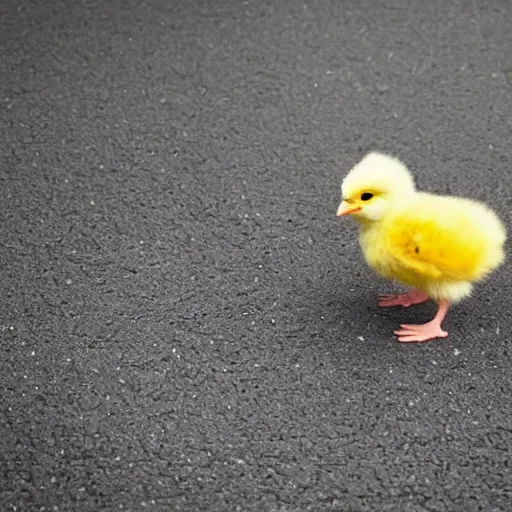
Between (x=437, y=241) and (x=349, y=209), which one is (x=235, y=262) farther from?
(x=437, y=241)

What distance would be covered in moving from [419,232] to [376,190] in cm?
13

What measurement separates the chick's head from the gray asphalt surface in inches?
13.3

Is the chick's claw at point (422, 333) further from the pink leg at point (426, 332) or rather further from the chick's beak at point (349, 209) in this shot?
the chick's beak at point (349, 209)

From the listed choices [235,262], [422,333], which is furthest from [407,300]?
[235,262]

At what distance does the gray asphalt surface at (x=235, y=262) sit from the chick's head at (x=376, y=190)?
0.34m

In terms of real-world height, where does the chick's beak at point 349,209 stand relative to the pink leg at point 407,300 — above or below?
above

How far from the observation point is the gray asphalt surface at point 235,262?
168cm

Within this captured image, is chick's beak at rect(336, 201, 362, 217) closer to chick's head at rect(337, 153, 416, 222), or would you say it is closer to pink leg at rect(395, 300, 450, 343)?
chick's head at rect(337, 153, 416, 222)

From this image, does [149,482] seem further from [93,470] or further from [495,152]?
[495,152]

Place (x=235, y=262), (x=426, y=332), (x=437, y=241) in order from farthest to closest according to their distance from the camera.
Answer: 1. (x=235, y=262)
2. (x=426, y=332)
3. (x=437, y=241)

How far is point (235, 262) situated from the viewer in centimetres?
214

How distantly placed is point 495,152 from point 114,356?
1.33 metres

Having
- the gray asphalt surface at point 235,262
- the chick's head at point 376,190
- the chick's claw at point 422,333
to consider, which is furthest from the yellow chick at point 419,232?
the gray asphalt surface at point 235,262

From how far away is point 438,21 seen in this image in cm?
297
